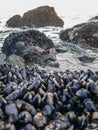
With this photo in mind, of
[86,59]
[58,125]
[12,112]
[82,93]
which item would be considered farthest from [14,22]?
[58,125]

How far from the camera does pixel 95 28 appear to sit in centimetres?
1423

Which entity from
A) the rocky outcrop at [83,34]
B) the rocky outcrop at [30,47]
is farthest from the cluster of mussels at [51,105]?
the rocky outcrop at [83,34]

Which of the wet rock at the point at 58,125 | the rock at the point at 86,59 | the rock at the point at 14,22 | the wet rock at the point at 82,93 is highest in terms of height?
the rock at the point at 14,22

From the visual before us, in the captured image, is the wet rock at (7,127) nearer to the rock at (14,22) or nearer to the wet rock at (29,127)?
the wet rock at (29,127)

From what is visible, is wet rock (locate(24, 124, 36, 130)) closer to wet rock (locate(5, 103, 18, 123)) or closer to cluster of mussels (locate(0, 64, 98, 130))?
cluster of mussels (locate(0, 64, 98, 130))

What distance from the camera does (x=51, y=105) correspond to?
4.42 metres

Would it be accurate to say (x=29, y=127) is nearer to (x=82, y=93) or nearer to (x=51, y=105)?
(x=51, y=105)

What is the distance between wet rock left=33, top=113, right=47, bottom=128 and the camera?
4.08m

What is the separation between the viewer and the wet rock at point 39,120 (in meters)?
4.08

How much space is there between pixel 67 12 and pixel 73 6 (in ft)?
12.8

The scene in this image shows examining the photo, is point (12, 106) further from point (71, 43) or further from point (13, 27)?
point (13, 27)

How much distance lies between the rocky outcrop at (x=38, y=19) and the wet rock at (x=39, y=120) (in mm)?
17314

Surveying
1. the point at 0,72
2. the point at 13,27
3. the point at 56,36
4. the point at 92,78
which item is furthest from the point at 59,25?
the point at 92,78

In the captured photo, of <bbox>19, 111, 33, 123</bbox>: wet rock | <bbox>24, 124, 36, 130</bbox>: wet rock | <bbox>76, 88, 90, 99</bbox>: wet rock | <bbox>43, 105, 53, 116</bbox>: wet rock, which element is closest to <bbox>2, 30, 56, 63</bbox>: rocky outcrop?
<bbox>76, 88, 90, 99</bbox>: wet rock
